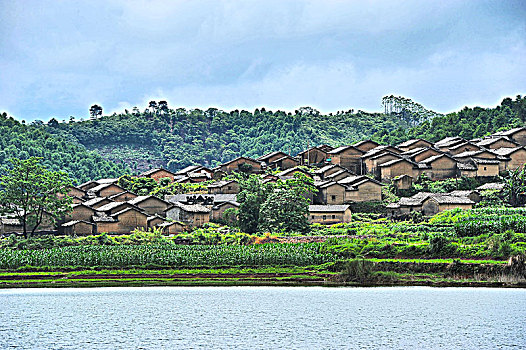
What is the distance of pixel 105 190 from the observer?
3263 inches

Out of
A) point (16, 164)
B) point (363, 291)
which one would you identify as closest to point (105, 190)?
point (16, 164)

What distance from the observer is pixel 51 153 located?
120500 millimetres

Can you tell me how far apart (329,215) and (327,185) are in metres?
5.97

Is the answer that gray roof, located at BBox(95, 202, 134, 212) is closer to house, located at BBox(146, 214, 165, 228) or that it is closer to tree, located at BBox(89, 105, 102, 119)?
house, located at BBox(146, 214, 165, 228)

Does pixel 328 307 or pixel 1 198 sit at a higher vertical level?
pixel 1 198

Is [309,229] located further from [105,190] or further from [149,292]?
[105,190]

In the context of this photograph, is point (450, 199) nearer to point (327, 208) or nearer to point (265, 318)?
point (327, 208)

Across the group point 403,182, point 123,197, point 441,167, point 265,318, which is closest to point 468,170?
point 441,167

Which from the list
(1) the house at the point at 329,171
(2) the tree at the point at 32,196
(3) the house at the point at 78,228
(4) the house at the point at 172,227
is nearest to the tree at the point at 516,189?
(1) the house at the point at 329,171

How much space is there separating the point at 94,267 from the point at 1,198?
1726 centimetres

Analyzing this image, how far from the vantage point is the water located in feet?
87.7

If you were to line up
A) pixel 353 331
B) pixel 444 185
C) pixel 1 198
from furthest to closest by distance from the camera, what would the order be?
pixel 444 185, pixel 1 198, pixel 353 331

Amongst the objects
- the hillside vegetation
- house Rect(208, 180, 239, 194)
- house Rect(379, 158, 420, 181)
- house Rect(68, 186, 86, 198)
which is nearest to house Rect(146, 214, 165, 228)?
house Rect(208, 180, 239, 194)

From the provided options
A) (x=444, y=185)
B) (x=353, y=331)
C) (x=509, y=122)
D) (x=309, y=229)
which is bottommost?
(x=353, y=331)
